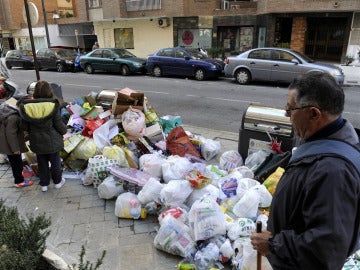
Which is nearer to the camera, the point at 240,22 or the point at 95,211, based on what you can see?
the point at 95,211

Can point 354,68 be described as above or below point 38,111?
below

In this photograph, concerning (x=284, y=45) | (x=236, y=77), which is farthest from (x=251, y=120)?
(x=284, y=45)

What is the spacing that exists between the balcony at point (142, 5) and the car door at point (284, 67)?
1262cm

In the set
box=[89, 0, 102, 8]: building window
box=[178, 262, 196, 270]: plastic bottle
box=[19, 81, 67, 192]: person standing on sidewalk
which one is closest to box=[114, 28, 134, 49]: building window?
box=[89, 0, 102, 8]: building window

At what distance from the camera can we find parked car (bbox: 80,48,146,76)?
53.8 ft

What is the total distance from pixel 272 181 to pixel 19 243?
2.66 meters

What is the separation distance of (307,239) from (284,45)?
60.7ft

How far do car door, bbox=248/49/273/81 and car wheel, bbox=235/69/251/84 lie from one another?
21cm

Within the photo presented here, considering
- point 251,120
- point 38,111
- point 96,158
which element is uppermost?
point 38,111

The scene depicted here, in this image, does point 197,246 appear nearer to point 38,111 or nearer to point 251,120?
point 251,120

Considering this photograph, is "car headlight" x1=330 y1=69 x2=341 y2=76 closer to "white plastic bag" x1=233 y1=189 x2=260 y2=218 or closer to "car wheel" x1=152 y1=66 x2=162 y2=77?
"car wheel" x1=152 y1=66 x2=162 y2=77

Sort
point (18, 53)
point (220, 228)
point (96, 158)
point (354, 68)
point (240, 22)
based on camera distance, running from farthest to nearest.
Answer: point (18, 53) → point (240, 22) → point (354, 68) → point (96, 158) → point (220, 228)

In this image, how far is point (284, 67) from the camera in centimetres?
1188

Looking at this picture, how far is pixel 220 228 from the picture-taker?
3.15 metres
